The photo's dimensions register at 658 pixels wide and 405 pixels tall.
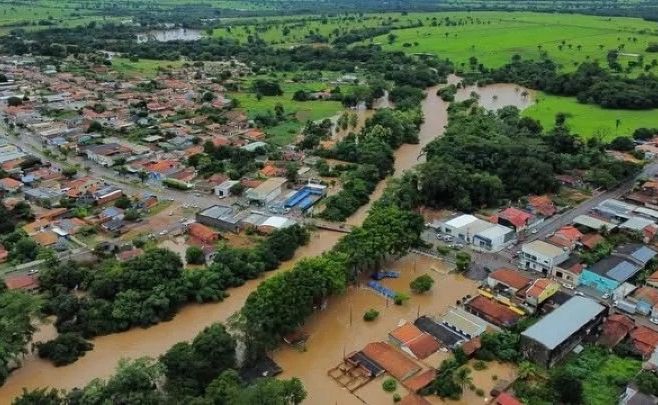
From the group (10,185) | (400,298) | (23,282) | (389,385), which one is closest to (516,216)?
(400,298)

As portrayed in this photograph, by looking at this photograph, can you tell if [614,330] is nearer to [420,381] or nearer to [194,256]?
[420,381]

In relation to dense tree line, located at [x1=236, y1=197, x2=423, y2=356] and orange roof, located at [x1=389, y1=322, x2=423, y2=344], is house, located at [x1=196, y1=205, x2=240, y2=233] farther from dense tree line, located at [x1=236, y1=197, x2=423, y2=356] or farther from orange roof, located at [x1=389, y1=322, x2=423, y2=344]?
orange roof, located at [x1=389, y1=322, x2=423, y2=344]

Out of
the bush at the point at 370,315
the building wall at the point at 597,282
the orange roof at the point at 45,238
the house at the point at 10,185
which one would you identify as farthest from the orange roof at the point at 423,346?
the house at the point at 10,185

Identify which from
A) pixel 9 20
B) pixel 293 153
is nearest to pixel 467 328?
pixel 293 153

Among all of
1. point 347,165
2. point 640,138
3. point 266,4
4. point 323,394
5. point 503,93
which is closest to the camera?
point 323,394

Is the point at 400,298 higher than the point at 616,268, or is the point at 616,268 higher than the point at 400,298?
the point at 616,268

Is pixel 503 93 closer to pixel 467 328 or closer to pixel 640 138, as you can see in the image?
pixel 640 138

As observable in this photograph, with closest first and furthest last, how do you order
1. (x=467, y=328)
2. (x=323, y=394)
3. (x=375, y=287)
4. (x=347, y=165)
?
(x=323, y=394) → (x=467, y=328) → (x=375, y=287) → (x=347, y=165)
